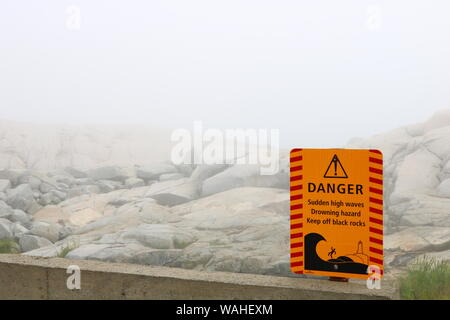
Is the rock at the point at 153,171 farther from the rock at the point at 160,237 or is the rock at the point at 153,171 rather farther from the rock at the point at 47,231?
the rock at the point at 160,237

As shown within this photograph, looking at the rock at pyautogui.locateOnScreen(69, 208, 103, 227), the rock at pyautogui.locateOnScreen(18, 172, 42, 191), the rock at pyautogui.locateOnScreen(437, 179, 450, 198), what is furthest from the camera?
the rock at pyautogui.locateOnScreen(18, 172, 42, 191)

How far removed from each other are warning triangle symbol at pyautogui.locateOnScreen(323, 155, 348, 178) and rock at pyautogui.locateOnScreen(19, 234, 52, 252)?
29.1ft

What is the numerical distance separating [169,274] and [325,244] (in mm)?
1166

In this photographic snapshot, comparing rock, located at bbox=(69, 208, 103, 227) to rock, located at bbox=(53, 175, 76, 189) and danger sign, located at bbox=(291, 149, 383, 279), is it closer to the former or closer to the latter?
rock, located at bbox=(53, 175, 76, 189)

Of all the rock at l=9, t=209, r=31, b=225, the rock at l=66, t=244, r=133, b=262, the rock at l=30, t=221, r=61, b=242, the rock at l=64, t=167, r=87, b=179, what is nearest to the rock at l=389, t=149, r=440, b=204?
the rock at l=66, t=244, r=133, b=262

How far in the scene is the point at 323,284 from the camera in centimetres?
392

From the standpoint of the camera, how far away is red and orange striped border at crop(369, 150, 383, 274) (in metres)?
3.92

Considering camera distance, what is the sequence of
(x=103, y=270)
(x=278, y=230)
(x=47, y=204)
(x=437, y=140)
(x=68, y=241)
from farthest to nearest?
1. (x=47, y=204)
2. (x=437, y=140)
3. (x=68, y=241)
4. (x=278, y=230)
5. (x=103, y=270)

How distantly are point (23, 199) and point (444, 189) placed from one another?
11.0 metres

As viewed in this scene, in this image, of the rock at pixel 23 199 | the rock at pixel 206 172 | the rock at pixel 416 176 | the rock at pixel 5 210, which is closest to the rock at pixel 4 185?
the rock at pixel 23 199

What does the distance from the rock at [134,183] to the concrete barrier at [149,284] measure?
13.4 metres

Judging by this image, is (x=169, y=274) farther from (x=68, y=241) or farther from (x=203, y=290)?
(x=68, y=241)

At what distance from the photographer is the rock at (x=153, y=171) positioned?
62.7 ft

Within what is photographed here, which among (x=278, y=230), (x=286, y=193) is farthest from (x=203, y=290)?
(x=286, y=193)
